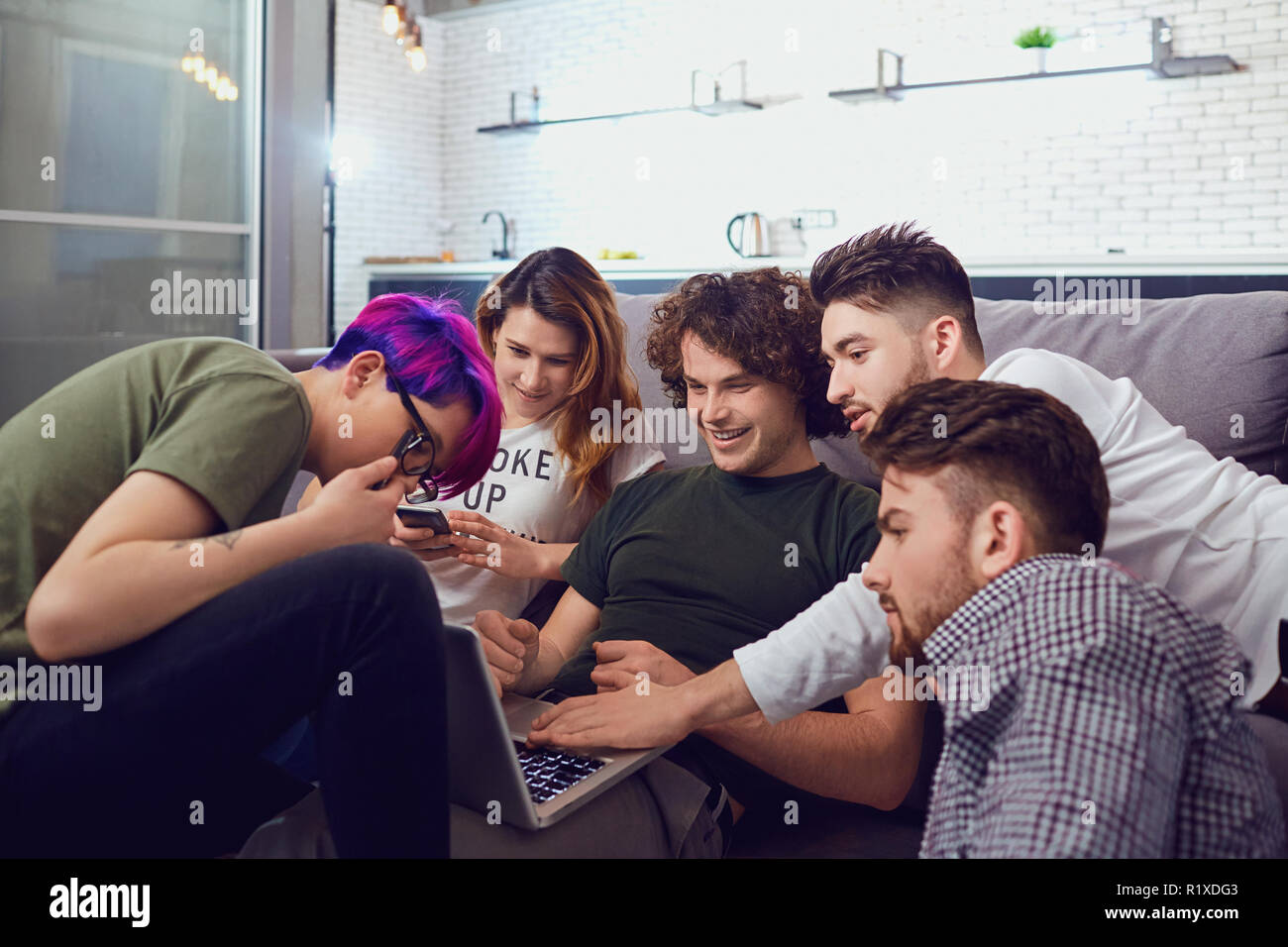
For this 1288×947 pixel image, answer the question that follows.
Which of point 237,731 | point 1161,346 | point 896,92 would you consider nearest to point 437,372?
point 237,731

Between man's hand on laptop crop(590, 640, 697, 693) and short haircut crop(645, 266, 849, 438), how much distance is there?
19.1 inches

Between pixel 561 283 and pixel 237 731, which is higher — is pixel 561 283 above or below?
above

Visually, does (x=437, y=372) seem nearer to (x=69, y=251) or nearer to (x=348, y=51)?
(x=69, y=251)

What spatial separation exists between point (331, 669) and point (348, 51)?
7.38 m

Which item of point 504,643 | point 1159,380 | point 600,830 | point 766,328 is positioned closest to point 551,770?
point 600,830

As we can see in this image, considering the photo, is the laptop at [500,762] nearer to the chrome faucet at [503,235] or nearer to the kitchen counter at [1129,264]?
the kitchen counter at [1129,264]

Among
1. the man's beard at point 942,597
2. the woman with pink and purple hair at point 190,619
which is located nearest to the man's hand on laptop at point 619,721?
the woman with pink and purple hair at point 190,619

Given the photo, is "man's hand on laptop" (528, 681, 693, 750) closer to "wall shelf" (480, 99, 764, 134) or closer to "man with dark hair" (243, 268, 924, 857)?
"man with dark hair" (243, 268, 924, 857)

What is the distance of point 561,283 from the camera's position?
203 centimetres

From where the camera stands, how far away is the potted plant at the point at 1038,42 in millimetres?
5703

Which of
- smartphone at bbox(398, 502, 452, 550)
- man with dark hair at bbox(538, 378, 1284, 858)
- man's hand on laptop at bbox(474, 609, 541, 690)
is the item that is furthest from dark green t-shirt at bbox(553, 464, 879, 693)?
man with dark hair at bbox(538, 378, 1284, 858)

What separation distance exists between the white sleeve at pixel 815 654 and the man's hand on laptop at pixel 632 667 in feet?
0.49

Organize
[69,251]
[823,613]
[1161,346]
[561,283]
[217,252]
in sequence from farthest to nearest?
1. [217,252]
2. [69,251]
3. [561,283]
4. [1161,346]
5. [823,613]

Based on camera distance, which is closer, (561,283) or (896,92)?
(561,283)
